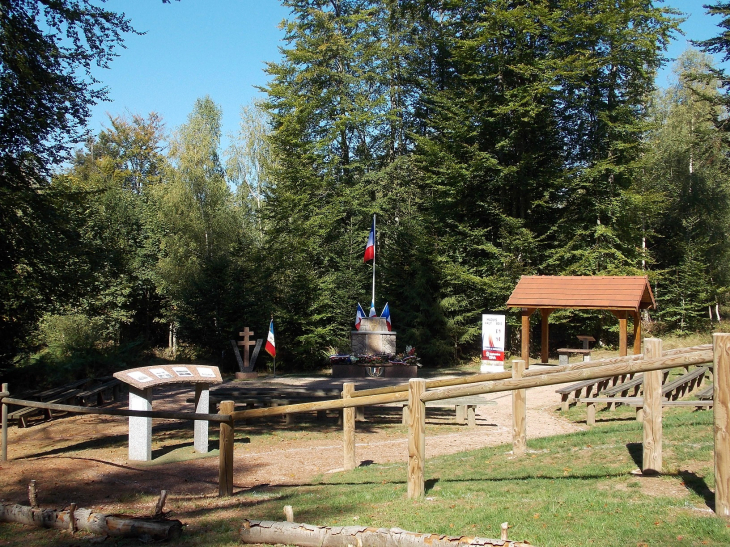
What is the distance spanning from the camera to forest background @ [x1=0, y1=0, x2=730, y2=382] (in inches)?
1026

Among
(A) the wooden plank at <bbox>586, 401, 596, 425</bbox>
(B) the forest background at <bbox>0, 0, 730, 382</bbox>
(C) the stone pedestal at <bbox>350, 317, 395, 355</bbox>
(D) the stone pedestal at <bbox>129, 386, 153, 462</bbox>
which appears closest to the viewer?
(D) the stone pedestal at <bbox>129, 386, 153, 462</bbox>

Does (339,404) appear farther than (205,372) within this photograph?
No

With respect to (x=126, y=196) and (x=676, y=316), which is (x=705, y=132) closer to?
(x=676, y=316)

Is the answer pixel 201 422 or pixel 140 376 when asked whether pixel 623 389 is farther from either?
pixel 140 376

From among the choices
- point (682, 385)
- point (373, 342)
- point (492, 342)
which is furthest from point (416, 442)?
point (373, 342)

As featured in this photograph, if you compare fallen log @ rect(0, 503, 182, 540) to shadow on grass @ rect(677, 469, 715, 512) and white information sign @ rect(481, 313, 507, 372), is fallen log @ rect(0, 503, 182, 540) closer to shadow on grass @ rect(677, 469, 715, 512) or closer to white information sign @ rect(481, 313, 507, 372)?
shadow on grass @ rect(677, 469, 715, 512)

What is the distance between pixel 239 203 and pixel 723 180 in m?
26.8

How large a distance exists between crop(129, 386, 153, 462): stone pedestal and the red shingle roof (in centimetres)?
1384

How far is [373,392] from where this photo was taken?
28.6 ft

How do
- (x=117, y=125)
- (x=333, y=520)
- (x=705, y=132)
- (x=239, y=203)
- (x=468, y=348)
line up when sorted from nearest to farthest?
(x=333, y=520), (x=705, y=132), (x=468, y=348), (x=239, y=203), (x=117, y=125)

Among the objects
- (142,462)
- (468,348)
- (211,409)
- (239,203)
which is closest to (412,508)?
(142,462)

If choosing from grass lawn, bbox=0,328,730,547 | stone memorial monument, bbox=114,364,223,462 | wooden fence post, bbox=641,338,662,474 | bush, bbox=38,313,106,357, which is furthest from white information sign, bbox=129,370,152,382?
bush, bbox=38,313,106,357

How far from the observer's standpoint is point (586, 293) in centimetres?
1984

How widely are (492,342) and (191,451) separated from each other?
34.4 feet
